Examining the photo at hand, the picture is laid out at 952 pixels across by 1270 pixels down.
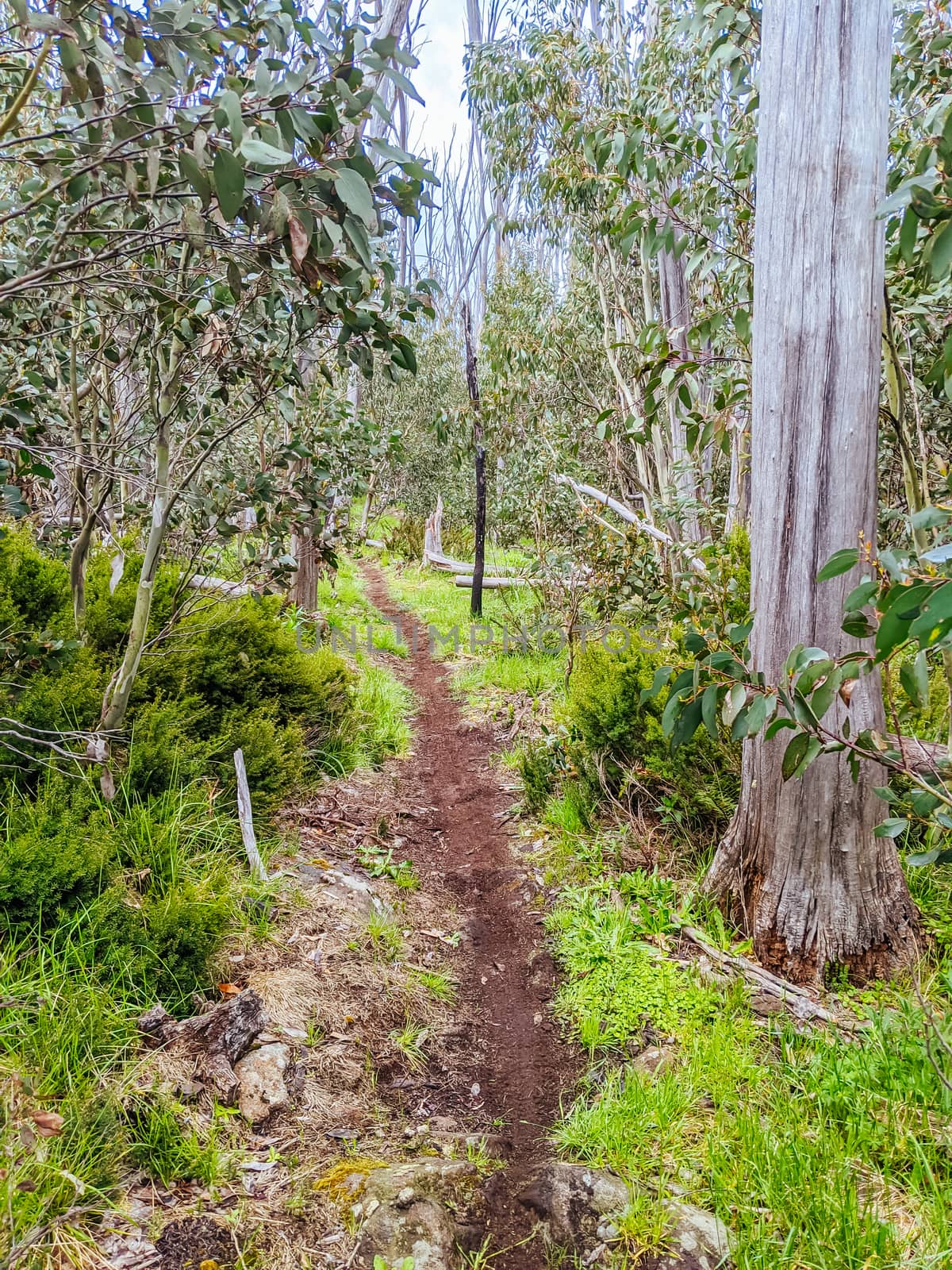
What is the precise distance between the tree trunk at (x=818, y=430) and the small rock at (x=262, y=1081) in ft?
5.96

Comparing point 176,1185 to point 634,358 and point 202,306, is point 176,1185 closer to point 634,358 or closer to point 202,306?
point 202,306

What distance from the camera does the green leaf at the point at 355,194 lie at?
4.35 feet

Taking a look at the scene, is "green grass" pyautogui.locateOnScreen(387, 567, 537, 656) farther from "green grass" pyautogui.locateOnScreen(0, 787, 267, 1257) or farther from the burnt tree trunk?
"green grass" pyautogui.locateOnScreen(0, 787, 267, 1257)

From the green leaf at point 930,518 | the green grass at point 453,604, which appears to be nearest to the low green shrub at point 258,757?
the green leaf at point 930,518

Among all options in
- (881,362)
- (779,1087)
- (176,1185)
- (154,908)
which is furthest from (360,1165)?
(881,362)

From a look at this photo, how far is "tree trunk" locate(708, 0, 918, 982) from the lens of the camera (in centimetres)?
239

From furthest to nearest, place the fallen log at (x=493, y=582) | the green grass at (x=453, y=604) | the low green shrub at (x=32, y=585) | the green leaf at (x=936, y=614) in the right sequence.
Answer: the fallen log at (x=493, y=582) < the green grass at (x=453, y=604) < the low green shrub at (x=32, y=585) < the green leaf at (x=936, y=614)

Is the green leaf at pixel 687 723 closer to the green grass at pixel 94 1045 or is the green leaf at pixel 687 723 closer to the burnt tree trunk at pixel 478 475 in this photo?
the green grass at pixel 94 1045

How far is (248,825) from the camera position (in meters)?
3.32

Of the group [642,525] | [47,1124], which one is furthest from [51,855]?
[642,525]

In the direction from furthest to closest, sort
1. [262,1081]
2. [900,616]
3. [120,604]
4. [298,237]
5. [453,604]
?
[453,604] → [120,604] → [262,1081] → [298,237] → [900,616]

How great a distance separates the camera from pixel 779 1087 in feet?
7.09

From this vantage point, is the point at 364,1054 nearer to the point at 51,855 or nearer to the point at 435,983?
the point at 435,983

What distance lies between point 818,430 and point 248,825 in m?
2.91
